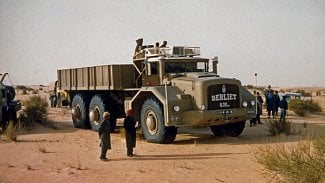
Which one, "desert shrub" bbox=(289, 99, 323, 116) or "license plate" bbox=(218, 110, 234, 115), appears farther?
"desert shrub" bbox=(289, 99, 323, 116)

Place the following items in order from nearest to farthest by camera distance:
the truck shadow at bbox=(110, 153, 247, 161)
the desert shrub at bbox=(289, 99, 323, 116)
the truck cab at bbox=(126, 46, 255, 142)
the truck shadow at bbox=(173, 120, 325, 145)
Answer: the truck shadow at bbox=(110, 153, 247, 161), the truck cab at bbox=(126, 46, 255, 142), the truck shadow at bbox=(173, 120, 325, 145), the desert shrub at bbox=(289, 99, 323, 116)

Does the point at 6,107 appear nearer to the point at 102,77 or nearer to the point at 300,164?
the point at 102,77

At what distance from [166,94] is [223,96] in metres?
1.81

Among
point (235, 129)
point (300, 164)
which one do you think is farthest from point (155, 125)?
point (300, 164)

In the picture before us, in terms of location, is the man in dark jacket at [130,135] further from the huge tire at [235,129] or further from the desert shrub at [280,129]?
the desert shrub at [280,129]

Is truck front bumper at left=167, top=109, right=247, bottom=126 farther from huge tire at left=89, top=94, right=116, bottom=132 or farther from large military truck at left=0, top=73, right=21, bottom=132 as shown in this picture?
large military truck at left=0, top=73, right=21, bottom=132

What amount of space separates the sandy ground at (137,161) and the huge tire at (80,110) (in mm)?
3218

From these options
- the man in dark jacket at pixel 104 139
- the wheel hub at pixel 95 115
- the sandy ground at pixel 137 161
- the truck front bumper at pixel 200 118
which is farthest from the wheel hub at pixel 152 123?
the wheel hub at pixel 95 115

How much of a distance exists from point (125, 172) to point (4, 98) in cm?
1125

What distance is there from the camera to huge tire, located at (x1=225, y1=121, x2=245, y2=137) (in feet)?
48.9

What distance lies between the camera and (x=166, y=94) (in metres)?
13.3

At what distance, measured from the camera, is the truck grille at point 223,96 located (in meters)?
13.4

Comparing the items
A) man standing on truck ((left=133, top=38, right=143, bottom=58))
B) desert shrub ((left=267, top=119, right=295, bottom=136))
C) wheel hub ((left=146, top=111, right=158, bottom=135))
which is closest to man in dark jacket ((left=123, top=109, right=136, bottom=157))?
wheel hub ((left=146, top=111, right=158, bottom=135))

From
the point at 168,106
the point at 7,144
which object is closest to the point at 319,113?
the point at 168,106
